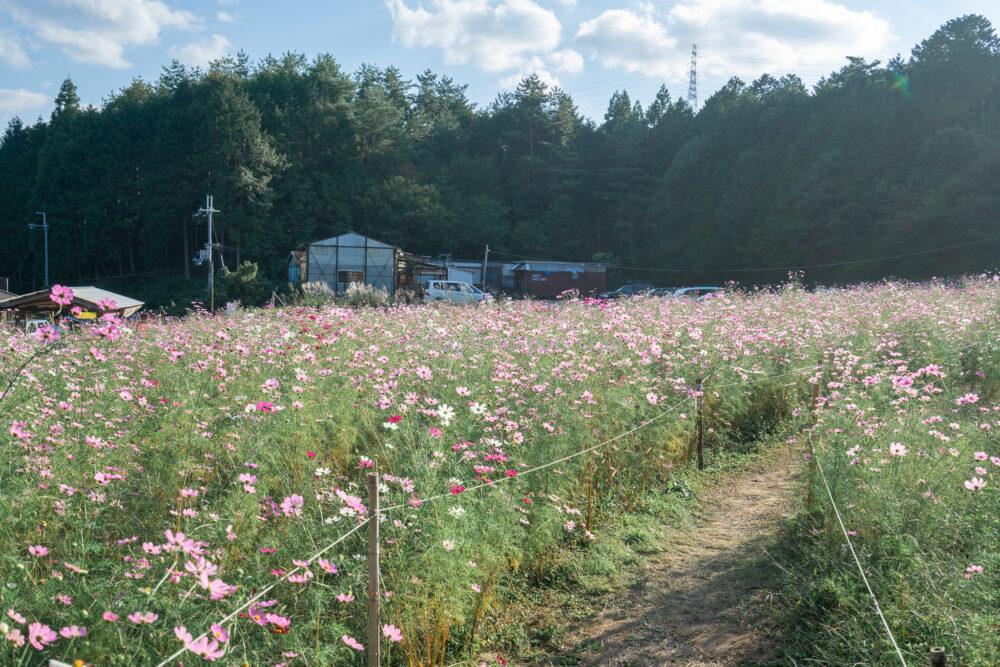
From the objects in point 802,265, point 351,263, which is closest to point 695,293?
point 351,263

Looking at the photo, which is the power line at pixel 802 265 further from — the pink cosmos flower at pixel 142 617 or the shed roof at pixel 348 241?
the pink cosmos flower at pixel 142 617

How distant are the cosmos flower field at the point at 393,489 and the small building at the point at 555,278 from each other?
125 ft

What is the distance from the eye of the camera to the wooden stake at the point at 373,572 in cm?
268

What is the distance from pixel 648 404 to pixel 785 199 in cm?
4324

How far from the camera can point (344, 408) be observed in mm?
4875

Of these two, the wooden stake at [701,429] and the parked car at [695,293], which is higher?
the parked car at [695,293]

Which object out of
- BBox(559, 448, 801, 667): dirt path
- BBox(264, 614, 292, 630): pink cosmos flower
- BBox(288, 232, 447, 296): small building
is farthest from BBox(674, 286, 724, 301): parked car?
BBox(288, 232, 447, 296): small building

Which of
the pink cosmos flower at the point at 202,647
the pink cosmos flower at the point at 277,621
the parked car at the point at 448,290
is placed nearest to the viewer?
the pink cosmos flower at the point at 202,647

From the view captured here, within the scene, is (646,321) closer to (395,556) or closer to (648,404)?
(648,404)

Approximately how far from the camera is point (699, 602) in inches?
162

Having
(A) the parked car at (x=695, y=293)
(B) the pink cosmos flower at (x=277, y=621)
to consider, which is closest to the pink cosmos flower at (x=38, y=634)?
(B) the pink cosmos flower at (x=277, y=621)

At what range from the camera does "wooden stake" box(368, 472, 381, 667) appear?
2.68 meters

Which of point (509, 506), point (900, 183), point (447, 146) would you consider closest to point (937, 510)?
point (509, 506)

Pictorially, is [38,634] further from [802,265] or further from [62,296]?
[802,265]
